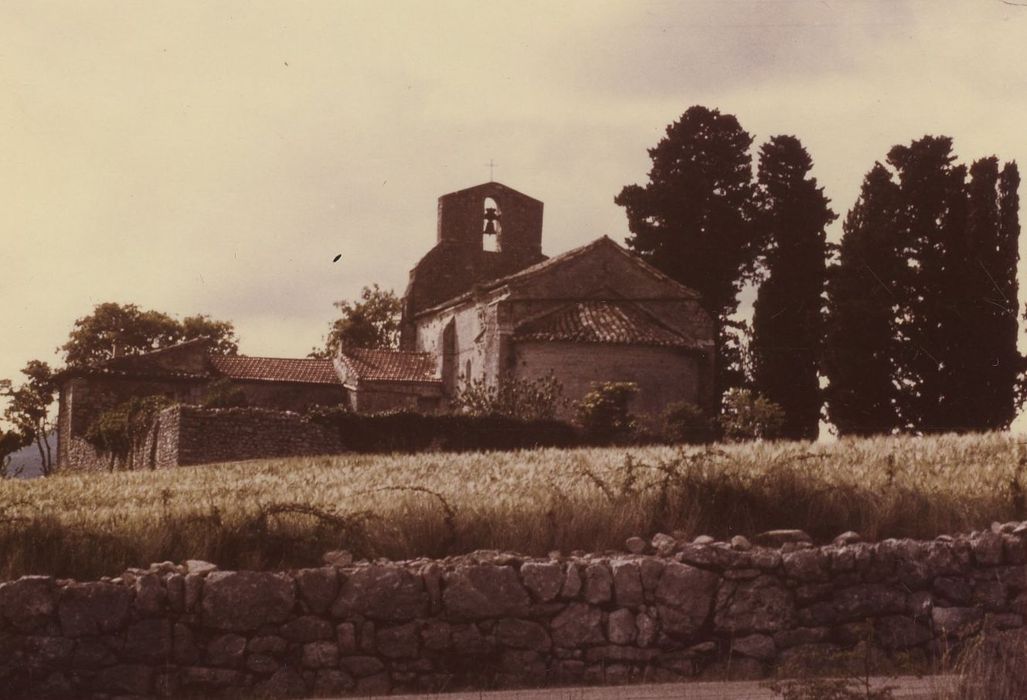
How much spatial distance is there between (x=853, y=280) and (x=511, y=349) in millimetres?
10667

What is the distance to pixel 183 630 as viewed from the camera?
11.5 meters

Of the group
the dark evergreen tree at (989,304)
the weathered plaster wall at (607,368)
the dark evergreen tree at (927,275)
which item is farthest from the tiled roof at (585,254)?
the dark evergreen tree at (989,304)

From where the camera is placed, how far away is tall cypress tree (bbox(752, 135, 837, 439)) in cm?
3944

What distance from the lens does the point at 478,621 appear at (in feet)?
38.6

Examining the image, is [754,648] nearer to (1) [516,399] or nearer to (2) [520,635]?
(2) [520,635]

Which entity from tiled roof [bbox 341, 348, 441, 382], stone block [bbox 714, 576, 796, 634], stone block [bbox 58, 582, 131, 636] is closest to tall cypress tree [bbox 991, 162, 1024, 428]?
tiled roof [bbox 341, 348, 441, 382]

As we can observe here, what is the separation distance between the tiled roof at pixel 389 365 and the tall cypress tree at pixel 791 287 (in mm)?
12380

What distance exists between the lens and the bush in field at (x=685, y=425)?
3312 cm

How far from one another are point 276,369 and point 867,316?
23661mm

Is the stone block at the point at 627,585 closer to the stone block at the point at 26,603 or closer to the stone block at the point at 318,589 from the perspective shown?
the stone block at the point at 318,589

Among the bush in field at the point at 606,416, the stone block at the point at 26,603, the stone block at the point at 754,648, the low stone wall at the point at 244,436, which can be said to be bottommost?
the stone block at the point at 754,648

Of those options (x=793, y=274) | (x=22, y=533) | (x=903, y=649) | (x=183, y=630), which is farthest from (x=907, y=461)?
(x=793, y=274)

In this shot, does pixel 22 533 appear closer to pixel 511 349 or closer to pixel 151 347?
pixel 511 349

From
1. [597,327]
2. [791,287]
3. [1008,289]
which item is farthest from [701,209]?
[1008,289]
